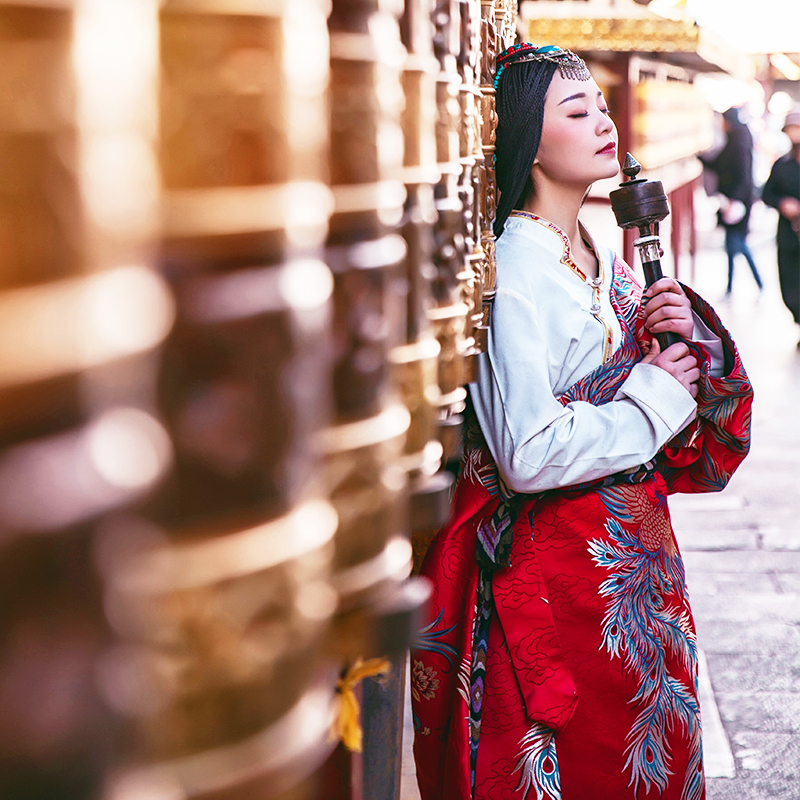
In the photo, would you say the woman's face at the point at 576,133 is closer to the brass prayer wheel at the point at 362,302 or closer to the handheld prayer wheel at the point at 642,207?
the handheld prayer wheel at the point at 642,207

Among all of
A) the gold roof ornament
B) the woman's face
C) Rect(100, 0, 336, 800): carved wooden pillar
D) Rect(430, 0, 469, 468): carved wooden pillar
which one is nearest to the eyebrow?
the woman's face

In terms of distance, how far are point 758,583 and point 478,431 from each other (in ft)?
8.07

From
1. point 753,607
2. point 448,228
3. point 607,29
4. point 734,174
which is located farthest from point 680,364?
point 734,174

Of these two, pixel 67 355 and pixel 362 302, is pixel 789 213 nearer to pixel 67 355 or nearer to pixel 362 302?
pixel 362 302

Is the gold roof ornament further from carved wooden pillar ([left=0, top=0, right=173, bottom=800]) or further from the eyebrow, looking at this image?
carved wooden pillar ([left=0, top=0, right=173, bottom=800])

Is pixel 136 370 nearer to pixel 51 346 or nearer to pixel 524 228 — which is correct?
pixel 51 346

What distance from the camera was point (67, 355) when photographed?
0.87ft

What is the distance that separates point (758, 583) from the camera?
380 cm

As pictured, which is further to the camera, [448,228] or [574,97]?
[574,97]

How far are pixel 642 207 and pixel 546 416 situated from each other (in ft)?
1.12

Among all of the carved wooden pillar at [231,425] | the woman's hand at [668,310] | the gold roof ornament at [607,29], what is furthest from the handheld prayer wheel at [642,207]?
the gold roof ornament at [607,29]

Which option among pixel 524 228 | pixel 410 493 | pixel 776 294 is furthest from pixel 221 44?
pixel 776 294

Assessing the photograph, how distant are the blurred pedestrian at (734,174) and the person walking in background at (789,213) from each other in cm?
206

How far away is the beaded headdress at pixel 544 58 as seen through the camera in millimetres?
1615
